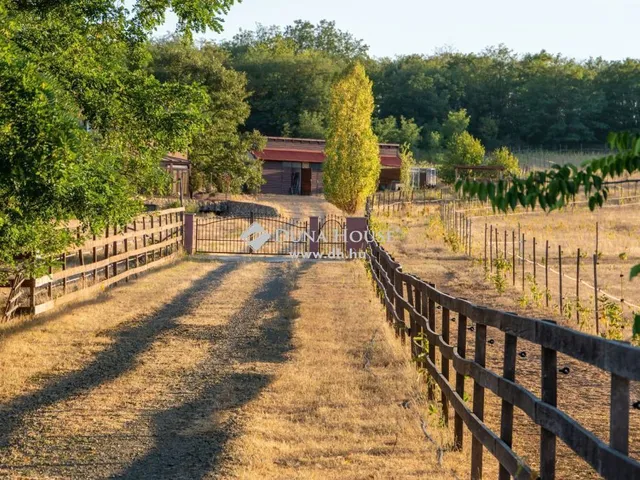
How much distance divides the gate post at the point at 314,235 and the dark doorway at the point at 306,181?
Result: 38746mm

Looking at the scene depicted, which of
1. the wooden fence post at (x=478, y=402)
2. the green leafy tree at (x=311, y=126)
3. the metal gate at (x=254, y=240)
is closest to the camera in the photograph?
the wooden fence post at (x=478, y=402)

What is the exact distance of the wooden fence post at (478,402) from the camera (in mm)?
6414

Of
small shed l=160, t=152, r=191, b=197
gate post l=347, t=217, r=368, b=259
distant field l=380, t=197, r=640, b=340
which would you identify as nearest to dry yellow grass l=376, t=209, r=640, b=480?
distant field l=380, t=197, r=640, b=340

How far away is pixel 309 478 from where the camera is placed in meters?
6.42

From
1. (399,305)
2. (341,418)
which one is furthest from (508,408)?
(399,305)

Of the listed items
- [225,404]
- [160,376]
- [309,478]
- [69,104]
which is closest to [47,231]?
[69,104]

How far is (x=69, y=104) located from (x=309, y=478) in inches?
278

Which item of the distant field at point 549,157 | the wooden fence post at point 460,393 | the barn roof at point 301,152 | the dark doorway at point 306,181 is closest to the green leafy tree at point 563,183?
the wooden fence post at point 460,393

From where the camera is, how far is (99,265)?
1891cm

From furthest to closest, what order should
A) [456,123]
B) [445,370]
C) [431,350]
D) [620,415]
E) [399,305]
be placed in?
[456,123], [399,305], [431,350], [445,370], [620,415]

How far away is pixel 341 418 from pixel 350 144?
116 ft

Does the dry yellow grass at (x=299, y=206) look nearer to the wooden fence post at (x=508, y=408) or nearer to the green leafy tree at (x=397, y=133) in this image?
the green leafy tree at (x=397, y=133)

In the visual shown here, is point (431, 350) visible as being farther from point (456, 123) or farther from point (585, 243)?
point (456, 123)

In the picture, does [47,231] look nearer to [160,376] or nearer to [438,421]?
[160,376]
